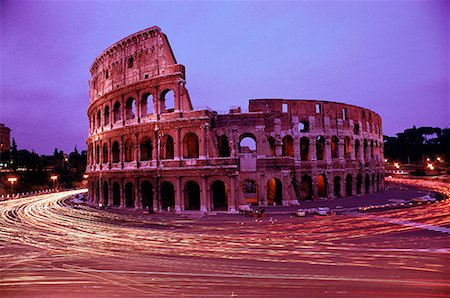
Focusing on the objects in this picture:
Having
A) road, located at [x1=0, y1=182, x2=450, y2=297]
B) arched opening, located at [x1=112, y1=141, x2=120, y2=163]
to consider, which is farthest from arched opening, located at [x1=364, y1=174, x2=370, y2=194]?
arched opening, located at [x1=112, y1=141, x2=120, y2=163]

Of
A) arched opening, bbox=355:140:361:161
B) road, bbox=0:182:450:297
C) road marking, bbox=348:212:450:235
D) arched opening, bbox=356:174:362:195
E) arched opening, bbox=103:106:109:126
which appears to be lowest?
road marking, bbox=348:212:450:235

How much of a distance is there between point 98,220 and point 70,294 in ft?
47.7

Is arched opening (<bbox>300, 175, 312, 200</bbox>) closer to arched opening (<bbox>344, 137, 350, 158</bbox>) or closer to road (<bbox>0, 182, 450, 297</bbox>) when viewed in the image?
arched opening (<bbox>344, 137, 350, 158</bbox>)

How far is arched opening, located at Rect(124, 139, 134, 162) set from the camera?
29791 mm

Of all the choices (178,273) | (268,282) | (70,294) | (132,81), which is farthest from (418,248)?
(132,81)

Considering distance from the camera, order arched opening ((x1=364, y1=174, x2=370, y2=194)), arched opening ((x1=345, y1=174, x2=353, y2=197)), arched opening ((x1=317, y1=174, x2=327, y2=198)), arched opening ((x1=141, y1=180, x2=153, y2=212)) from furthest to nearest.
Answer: arched opening ((x1=364, y1=174, x2=370, y2=194))
arched opening ((x1=345, y1=174, x2=353, y2=197))
arched opening ((x1=317, y1=174, x2=327, y2=198))
arched opening ((x1=141, y1=180, x2=153, y2=212))

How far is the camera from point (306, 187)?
3266 centimetres

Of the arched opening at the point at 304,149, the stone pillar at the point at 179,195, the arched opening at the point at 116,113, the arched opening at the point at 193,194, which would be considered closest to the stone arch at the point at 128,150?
the arched opening at the point at 116,113

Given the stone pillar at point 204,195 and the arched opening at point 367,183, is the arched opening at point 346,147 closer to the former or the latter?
the arched opening at point 367,183

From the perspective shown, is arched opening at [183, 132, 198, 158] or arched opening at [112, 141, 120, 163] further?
arched opening at [112, 141, 120, 163]

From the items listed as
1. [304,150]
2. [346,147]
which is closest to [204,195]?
[304,150]

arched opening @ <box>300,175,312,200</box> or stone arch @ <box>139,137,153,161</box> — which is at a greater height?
stone arch @ <box>139,137,153,161</box>

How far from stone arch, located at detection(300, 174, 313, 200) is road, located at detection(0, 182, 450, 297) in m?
11.9

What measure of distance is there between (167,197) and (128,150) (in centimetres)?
677
